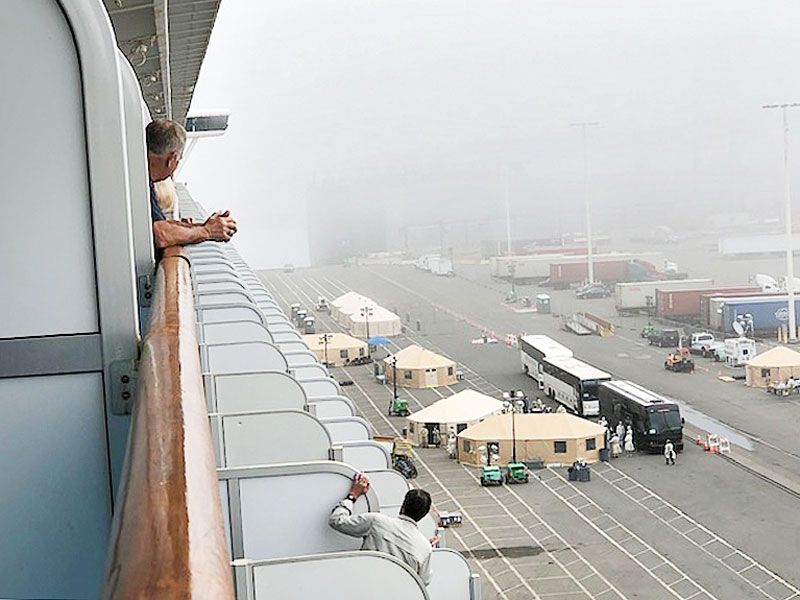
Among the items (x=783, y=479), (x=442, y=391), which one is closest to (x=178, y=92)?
(x=783, y=479)

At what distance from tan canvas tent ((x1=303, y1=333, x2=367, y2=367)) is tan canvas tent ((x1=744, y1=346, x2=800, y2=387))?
17.6 feet

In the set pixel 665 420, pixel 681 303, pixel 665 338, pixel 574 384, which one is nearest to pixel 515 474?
pixel 665 420

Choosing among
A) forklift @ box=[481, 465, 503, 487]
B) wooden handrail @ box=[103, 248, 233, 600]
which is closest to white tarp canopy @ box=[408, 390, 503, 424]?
forklift @ box=[481, 465, 503, 487]

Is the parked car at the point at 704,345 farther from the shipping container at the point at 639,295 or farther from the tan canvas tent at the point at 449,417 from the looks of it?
the tan canvas tent at the point at 449,417

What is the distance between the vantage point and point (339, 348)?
16609mm

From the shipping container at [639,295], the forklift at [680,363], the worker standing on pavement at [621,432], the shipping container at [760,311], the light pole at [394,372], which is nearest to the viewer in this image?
Answer: the worker standing on pavement at [621,432]

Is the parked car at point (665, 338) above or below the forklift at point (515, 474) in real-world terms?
below

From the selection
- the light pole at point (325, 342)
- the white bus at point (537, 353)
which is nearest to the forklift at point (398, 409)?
the white bus at point (537, 353)

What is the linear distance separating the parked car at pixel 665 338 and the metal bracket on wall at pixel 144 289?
17.6 m

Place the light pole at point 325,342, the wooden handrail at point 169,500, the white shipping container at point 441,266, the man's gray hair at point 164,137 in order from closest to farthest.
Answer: the wooden handrail at point 169,500 < the man's gray hair at point 164,137 < the light pole at point 325,342 < the white shipping container at point 441,266

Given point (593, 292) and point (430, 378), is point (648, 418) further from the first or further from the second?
point (593, 292)

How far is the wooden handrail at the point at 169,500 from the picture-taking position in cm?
24

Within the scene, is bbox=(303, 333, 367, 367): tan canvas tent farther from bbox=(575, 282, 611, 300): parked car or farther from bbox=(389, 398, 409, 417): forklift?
bbox=(575, 282, 611, 300): parked car

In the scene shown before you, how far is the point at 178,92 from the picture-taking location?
6.35m
